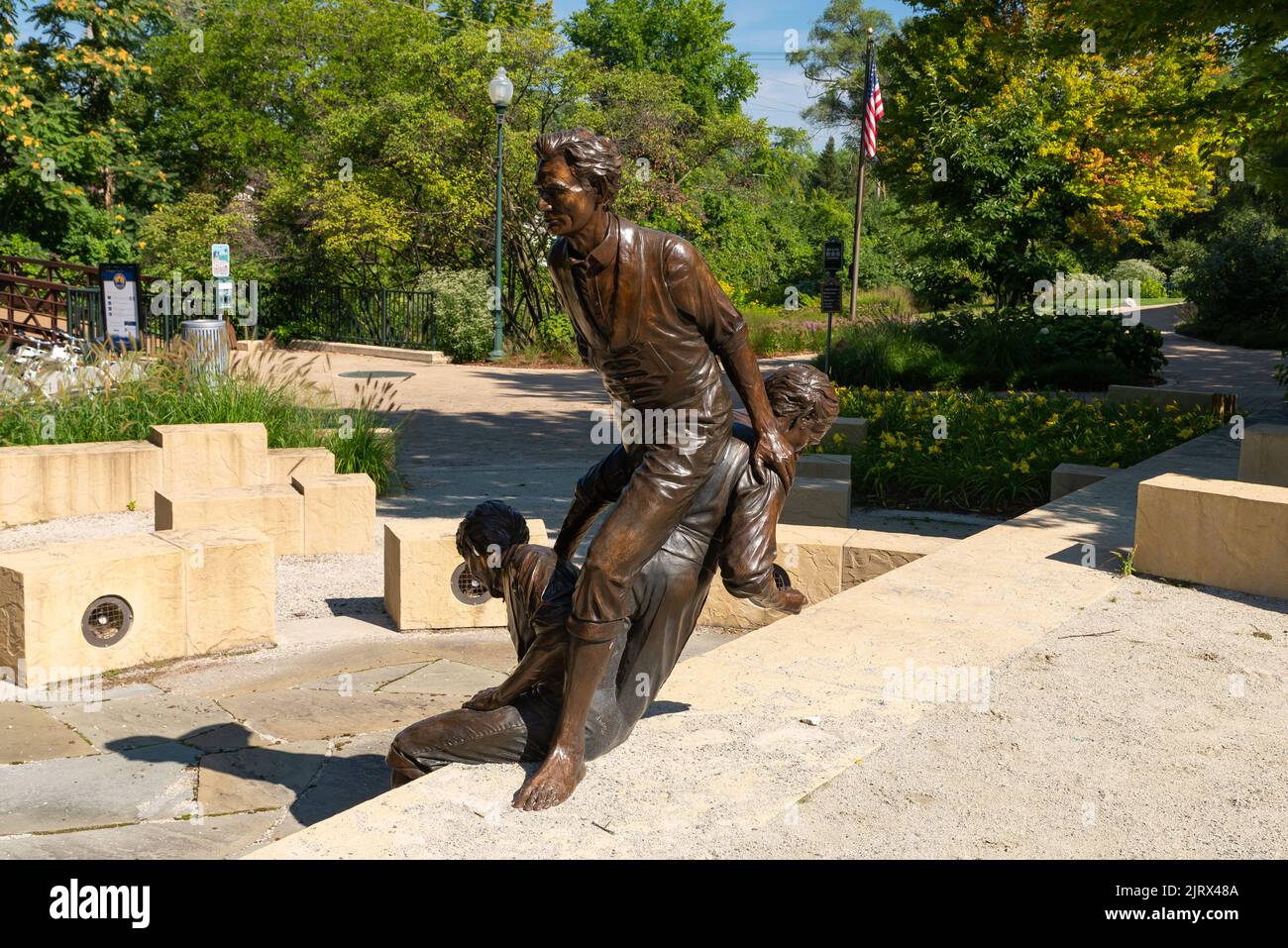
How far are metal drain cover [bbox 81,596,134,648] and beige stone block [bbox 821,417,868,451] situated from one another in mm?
6833

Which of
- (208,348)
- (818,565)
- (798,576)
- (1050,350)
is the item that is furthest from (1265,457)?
(1050,350)

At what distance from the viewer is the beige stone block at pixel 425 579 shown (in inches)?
276

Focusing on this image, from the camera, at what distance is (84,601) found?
20.2ft

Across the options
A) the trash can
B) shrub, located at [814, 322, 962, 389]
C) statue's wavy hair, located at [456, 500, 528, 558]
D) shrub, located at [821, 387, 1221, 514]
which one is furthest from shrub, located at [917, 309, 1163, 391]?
statue's wavy hair, located at [456, 500, 528, 558]

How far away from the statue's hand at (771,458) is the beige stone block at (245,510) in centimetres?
489

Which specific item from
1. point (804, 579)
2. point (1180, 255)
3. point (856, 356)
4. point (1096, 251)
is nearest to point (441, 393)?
point (856, 356)

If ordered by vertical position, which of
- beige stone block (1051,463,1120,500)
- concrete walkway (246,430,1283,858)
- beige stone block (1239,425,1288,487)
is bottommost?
concrete walkway (246,430,1283,858)

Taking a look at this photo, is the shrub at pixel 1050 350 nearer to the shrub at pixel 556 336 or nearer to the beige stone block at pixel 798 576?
the shrub at pixel 556 336

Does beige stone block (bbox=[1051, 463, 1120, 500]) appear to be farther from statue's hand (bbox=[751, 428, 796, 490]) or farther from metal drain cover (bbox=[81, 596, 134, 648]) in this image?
metal drain cover (bbox=[81, 596, 134, 648])

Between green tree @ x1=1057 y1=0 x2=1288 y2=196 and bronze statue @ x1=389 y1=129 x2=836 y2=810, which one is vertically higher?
green tree @ x1=1057 y1=0 x2=1288 y2=196

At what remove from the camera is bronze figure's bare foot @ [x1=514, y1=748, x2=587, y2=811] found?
142 inches

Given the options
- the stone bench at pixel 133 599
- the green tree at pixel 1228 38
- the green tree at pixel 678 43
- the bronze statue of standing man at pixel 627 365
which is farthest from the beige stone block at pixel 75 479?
the green tree at pixel 678 43

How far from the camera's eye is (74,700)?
19.0 ft

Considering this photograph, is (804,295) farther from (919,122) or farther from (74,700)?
(74,700)
